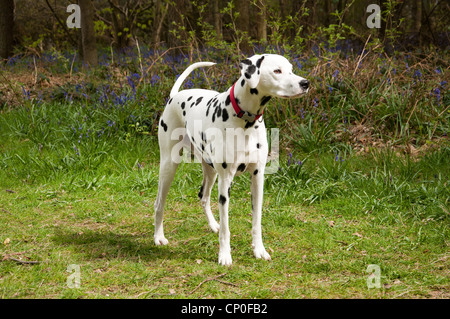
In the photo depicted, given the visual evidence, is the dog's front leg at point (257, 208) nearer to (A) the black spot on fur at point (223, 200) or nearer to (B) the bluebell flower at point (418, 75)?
(A) the black spot on fur at point (223, 200)

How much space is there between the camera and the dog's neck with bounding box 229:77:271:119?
150 inches

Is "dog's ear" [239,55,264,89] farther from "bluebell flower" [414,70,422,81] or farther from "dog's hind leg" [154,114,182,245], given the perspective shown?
"bluebell flower" [414,70,422,81]

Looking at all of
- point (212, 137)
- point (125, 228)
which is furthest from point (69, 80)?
point (212, 137)

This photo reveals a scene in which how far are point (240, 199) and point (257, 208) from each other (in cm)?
158

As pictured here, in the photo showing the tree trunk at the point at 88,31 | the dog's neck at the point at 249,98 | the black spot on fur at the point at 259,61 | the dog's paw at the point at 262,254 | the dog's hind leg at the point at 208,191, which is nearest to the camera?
the black spot on fur at the point at 259,61

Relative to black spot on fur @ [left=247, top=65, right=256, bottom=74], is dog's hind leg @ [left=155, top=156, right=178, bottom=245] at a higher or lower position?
lower

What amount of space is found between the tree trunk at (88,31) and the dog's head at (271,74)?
23.0 feet

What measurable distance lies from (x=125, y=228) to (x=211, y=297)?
1.83 m

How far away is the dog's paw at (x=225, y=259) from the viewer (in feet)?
13.5

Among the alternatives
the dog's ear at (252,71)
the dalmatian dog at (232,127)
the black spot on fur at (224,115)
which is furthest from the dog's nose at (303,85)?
the black spot on fur at (224,115)

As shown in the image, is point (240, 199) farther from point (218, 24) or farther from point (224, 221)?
point (218, 24)

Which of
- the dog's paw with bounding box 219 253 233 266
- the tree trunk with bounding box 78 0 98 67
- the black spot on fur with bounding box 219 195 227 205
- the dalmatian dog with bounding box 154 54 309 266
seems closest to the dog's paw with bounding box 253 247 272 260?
the dalmatian dog with bounding box 154 54 309 266

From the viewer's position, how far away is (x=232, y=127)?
3908 mm
